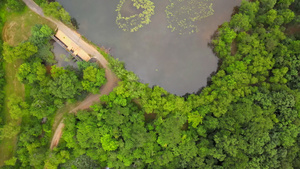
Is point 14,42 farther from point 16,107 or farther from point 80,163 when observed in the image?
point 80,163

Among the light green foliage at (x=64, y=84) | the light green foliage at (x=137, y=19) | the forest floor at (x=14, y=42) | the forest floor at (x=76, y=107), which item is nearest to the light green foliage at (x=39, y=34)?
the forest floor at (x=14, y=42)

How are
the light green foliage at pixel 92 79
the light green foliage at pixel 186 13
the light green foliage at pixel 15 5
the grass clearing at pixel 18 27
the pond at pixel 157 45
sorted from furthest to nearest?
1. the light green foliage at pixel 186 13
2. the pond at pixel 157 45
3. the grass clearing at pixel 18 27
4. the light green foliage at pixel 15 5
5. the light green foliage at pixel 92 79

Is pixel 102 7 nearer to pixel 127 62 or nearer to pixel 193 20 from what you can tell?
pixel 127 62

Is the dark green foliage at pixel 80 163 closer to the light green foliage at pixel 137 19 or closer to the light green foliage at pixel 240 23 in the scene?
the light green foliage at pixel 137 19

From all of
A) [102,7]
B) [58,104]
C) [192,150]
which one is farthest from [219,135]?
[102,7]

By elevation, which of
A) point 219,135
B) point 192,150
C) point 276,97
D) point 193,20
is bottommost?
point 192,150

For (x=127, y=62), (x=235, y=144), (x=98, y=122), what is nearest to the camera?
(x=235, y=144)
